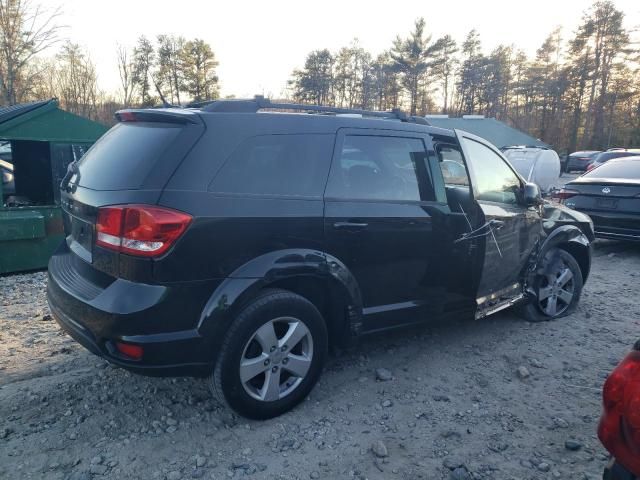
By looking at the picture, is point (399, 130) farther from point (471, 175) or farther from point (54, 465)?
point (54, 465)

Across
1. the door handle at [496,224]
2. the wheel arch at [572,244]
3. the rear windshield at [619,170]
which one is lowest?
the wheel arch at [572,244]

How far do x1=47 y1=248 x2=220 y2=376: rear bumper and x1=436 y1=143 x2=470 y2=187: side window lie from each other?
2.13m

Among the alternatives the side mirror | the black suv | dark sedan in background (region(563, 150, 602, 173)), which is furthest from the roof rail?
dark sedan in background (region(563, 150, 602, 173))

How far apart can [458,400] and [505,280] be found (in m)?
1.42

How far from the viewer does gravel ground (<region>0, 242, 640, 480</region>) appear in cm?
250

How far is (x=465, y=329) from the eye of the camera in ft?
14.3

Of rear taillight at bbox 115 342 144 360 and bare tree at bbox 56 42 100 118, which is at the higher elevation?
bare tree at bbox 56 42 100 118

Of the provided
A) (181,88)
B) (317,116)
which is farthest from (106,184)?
(181,88)

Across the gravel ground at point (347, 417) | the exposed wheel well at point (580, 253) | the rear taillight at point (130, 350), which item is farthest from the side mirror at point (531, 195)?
the rear taillight at point (130, 350)

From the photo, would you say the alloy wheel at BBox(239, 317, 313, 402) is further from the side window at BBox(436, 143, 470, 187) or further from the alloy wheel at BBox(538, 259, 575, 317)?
the alloy wheel at BBox(538, 259, 575, 317)

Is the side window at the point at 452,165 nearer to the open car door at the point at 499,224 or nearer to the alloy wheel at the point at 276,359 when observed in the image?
the open car door at the point at 499,224

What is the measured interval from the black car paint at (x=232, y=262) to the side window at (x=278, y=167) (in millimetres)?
51

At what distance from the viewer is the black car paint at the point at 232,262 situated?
2393mm

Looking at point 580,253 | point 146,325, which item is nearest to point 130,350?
point 146,325
